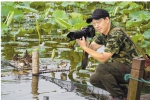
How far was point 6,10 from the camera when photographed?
10.4 meters

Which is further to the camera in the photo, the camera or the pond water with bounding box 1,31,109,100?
the pond water with bounding box 1,31,109,100

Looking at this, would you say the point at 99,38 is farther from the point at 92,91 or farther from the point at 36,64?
the point at 36,64

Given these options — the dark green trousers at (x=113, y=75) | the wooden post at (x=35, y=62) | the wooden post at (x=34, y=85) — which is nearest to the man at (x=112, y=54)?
the dark green trousers at (x=113, y=75)

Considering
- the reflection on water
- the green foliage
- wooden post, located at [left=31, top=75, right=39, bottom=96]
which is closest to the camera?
the reflection on water

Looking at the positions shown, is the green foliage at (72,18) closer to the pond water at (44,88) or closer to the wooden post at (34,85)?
the pond water at (44,88)

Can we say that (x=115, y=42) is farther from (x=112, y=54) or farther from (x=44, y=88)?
(x=44, y=88)

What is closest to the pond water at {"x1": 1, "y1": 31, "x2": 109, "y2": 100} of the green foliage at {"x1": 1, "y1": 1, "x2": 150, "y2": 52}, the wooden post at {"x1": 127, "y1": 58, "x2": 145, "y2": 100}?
the green foliage at {"x1": 1, "y1": 1, "x2": 150, "y2": 52}

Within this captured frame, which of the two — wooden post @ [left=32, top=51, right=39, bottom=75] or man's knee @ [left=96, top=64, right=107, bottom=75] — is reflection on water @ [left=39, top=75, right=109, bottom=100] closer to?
wooden post @ [left=32, top=51, right=39, bottom=75]

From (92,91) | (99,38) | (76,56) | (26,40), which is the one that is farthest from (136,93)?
(26,40)

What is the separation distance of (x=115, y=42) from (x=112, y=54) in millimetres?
131

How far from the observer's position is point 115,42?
15.5ft

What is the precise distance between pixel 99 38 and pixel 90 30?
14 cm

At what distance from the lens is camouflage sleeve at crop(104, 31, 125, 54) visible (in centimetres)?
472

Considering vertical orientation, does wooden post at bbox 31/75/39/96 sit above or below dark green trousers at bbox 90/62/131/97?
below
